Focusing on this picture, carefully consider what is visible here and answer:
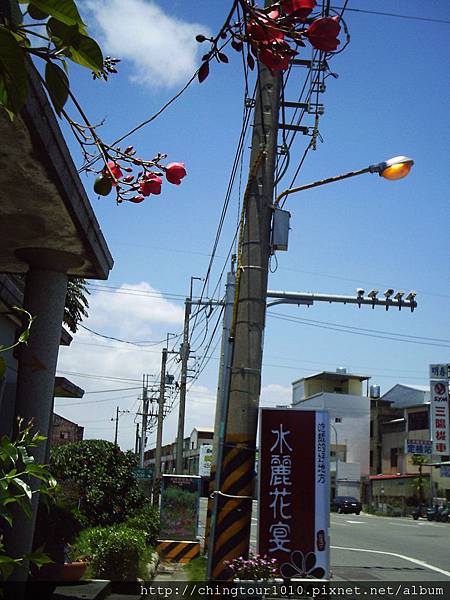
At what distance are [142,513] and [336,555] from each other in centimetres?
631

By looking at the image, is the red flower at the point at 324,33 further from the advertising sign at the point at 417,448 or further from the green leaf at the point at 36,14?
the advertising sign at the point at 417,448

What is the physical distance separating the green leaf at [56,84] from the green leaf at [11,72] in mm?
189

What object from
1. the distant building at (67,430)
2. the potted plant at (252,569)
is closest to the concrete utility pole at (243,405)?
the potted plant at (252,569)

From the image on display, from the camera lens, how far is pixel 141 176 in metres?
3.35

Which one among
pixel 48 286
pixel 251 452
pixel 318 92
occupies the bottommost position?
pixel 251 452

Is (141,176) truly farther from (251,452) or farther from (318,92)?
(318,92)

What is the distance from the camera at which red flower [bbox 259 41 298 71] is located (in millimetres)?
2436

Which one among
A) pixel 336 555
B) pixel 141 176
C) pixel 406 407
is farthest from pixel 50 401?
pixel 406 407

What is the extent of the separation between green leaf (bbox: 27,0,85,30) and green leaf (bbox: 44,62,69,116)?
242 millimetres

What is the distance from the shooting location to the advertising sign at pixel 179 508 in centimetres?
1528

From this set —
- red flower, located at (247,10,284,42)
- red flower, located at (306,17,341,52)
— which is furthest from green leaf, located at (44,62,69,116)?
red flower, located at (306,17,341,52)

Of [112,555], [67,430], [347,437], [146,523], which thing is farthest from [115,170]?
[347,437]

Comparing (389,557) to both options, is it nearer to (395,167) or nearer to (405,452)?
(395,167)

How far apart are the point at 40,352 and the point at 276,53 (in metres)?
5.32
